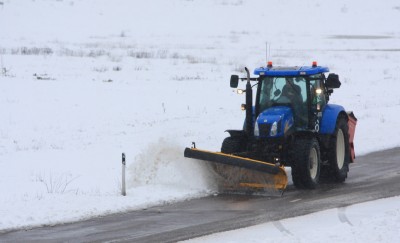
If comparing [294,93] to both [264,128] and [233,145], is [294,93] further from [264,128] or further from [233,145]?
[233,145]

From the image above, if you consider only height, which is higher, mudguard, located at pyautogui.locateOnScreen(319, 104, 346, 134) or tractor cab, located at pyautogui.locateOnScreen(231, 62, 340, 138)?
tractor cab, located at pyautogui.locateOnScreen(231, 62, 340, 138)

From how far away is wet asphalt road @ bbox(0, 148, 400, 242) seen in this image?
9.98 meters

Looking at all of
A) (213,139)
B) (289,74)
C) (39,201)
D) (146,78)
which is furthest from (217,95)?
(39,201)

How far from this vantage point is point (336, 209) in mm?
11422

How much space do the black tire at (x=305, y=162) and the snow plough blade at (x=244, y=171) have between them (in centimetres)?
51

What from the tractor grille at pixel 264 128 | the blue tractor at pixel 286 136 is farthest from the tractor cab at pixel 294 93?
the tractor grille at pixel 264 128

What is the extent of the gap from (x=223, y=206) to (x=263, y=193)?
1.20 m

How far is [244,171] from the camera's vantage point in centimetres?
1305

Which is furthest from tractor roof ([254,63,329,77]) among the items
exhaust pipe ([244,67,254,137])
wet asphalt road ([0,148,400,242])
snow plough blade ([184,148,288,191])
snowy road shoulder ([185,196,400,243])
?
snowy road shoulder ([185,196,400,243])

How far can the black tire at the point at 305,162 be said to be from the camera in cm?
1295

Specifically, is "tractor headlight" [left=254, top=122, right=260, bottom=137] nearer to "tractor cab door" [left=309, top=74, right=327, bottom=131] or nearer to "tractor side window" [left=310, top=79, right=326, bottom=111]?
"tractor cab door" [left=309, top=74, right=327, bottom=131]

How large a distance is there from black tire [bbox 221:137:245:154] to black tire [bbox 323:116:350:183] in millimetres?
1664

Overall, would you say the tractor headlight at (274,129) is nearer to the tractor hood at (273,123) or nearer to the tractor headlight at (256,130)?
the tractor hood at (273,123)

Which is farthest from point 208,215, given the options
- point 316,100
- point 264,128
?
point 316,100
